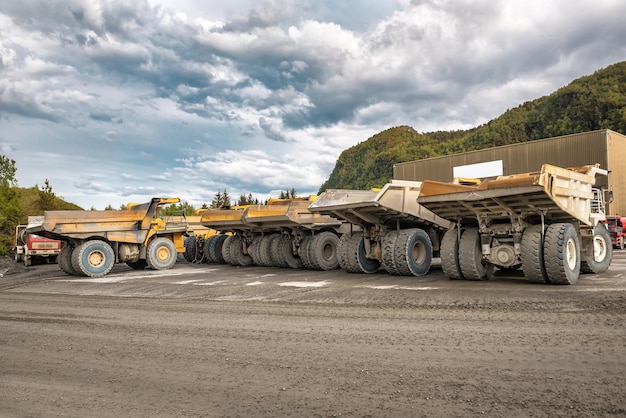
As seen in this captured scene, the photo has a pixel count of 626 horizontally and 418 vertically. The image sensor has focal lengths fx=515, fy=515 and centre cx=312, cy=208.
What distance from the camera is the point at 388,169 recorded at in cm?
9775

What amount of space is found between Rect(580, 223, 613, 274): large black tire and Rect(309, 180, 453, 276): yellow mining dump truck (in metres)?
3.21

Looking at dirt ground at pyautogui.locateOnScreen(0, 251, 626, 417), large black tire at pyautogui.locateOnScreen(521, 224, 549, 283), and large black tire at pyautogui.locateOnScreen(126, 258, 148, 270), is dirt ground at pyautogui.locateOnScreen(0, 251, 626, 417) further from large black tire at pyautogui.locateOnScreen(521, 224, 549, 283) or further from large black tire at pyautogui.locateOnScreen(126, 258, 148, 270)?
large black tire at pyautogui.locateOnScreen(126, 258, 148, 270)

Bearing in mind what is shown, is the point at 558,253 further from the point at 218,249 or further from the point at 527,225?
the point at 218,249

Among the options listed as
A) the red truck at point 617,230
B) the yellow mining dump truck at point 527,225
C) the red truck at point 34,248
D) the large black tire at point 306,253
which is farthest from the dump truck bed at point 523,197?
the red truck at point 34,248

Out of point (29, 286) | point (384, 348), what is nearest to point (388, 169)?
point (29, 286)

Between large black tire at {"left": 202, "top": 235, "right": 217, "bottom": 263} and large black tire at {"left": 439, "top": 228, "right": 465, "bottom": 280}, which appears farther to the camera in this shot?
large black tire at {"left": 202, "top": 235, "right": 217, "bottom": 263}

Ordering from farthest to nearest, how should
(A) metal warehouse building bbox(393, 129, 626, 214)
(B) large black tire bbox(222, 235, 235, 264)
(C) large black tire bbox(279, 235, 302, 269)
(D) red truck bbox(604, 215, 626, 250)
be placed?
1. (A) metal warehouse building bbox(393, 129, 626, 214)
2. (D) red truck bbox(604, 215, 626, 250)
3. (B) large black tire bbox(222, 235, 235, 264)
4. (C) large black tire bbox(279, 235, 302, 269)

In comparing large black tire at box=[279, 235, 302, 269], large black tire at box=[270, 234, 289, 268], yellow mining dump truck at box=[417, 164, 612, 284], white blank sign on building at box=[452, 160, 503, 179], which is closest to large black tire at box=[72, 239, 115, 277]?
large black tire at box=[270, 234, 289, 268]

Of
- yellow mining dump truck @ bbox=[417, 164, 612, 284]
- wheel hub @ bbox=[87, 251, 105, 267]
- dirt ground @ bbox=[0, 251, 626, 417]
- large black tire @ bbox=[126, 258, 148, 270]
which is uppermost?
yellow mining dump truck @ bbox=[417, 164, 612, 284]

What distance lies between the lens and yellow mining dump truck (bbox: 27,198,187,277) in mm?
16328

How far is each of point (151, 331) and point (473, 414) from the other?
454 centimetres

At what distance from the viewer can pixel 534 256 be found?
32.1 feet

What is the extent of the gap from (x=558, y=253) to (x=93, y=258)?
13598 millimetres

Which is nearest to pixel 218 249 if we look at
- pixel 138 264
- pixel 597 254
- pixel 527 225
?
pixel 138 264
